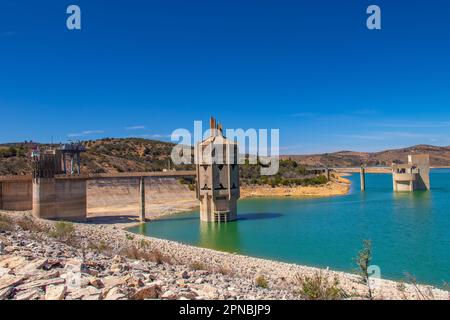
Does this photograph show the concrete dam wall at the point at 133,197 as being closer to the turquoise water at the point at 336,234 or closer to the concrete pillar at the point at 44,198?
the turquoise water at the point at 336,234

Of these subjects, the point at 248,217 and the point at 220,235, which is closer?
the point at 220,235

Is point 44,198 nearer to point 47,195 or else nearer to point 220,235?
point 47,195

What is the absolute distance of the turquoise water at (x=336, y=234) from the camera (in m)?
22.5

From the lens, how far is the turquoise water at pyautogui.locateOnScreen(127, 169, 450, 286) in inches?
885

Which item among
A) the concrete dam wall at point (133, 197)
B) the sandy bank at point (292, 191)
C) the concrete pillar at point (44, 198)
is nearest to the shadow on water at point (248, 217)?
the concrete dam wall at point (133, 197)

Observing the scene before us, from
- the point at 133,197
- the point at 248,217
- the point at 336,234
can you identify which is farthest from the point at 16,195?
the point at 336,234

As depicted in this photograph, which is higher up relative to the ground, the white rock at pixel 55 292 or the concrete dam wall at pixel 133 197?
the white rock at pixel 55 292

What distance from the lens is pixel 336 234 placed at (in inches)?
1250

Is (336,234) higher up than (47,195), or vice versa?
(47,195)

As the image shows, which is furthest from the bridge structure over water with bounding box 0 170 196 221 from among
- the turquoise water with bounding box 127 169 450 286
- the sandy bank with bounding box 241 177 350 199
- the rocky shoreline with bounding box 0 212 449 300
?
the sandy bank with bounding box 241 177 350 199

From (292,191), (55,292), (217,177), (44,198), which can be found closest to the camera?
(55,292)
